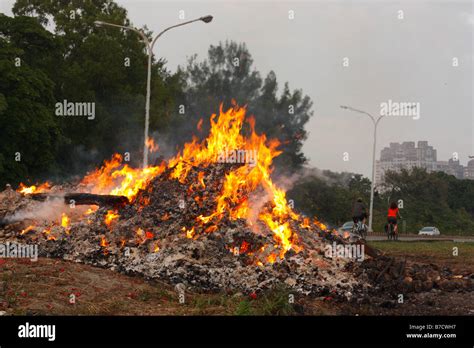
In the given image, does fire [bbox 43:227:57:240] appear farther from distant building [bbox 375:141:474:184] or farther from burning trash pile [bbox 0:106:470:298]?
distant building [bbox 375:141:474:184]

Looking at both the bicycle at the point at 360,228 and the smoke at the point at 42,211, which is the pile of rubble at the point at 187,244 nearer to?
the smoke at the point at 42,211

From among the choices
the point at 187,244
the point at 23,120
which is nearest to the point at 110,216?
the point at 187,244

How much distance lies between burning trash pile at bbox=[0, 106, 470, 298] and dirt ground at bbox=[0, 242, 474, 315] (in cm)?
64

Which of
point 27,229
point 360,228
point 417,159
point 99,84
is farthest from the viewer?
point 417,159

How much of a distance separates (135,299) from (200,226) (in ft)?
11.5

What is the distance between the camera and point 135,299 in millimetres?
10602

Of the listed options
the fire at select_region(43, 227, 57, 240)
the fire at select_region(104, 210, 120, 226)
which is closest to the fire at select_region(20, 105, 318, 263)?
the fire at select_region(104, 210, 120, 226)

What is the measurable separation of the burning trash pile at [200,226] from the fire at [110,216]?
0.08 ft

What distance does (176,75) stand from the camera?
150 ft

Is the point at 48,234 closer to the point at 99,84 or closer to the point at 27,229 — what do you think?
the point at 27,229

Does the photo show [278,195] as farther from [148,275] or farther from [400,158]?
[400,158]

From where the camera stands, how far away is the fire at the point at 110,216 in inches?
582

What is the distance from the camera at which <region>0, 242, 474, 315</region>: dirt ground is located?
32.0 ft
